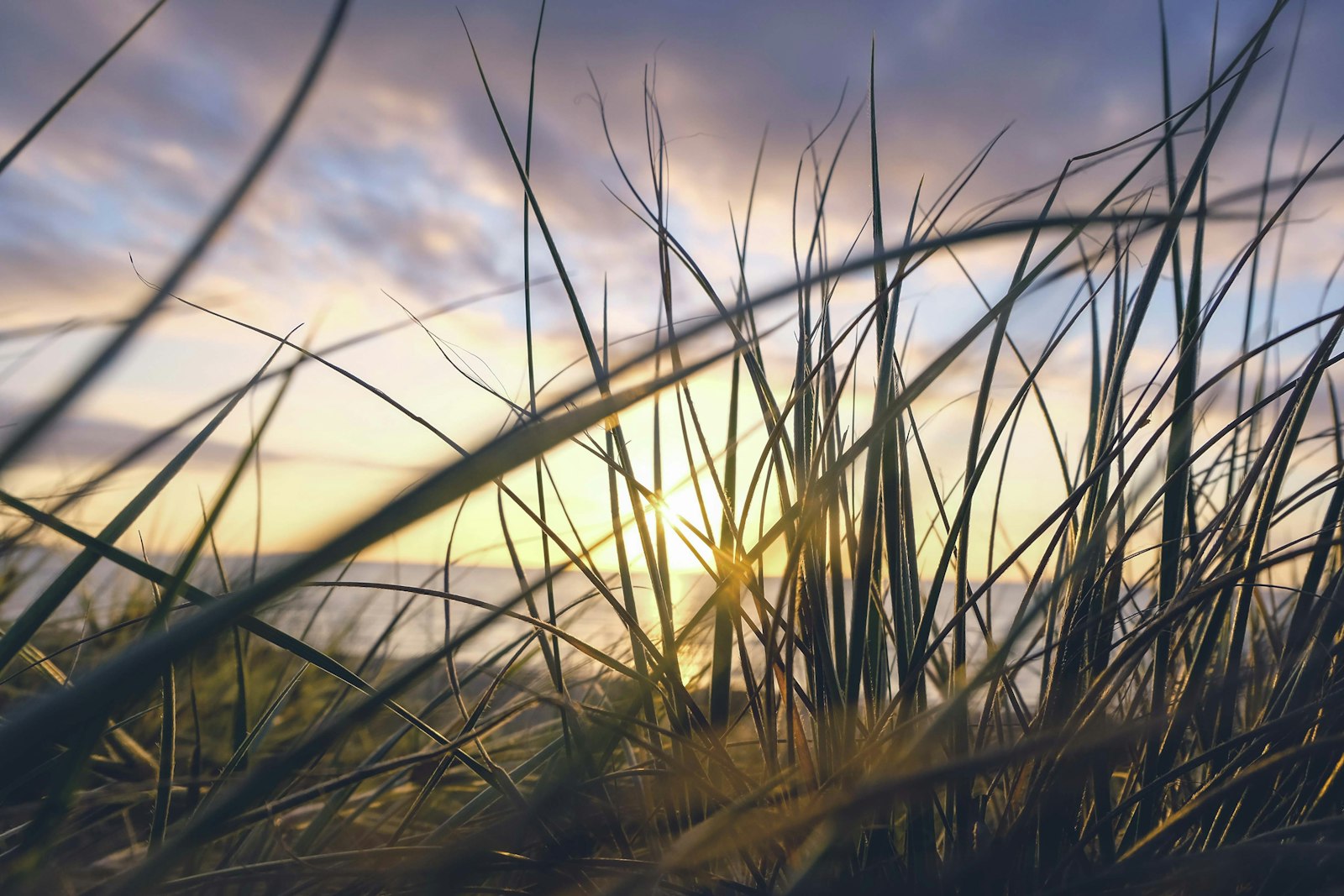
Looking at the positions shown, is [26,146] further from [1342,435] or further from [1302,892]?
[1342,435]

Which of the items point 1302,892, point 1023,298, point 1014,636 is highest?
point 1023,298

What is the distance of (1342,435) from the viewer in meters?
1.06

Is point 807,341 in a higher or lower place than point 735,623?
higher

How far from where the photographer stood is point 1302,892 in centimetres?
53

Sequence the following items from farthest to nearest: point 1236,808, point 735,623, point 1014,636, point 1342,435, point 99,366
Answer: point 1342,435 → point 735,623 → point 1236,808 → point 1014,636 → point 99,366

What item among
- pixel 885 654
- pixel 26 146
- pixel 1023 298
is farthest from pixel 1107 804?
pixel 26 146

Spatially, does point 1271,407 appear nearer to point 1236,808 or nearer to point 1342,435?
point 1342,435

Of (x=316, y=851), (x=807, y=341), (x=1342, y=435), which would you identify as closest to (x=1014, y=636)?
(x=807, y=341)

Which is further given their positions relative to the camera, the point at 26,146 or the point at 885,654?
the point at 885,654

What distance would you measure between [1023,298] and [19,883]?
0.71 m

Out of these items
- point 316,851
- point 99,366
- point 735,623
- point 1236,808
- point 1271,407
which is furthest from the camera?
point 1271,407

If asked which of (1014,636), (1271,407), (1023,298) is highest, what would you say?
(1271,407)

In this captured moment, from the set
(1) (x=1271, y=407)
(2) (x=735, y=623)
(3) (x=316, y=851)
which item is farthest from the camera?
(1) (x=1271, y=407)

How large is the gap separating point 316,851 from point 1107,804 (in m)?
0.72
